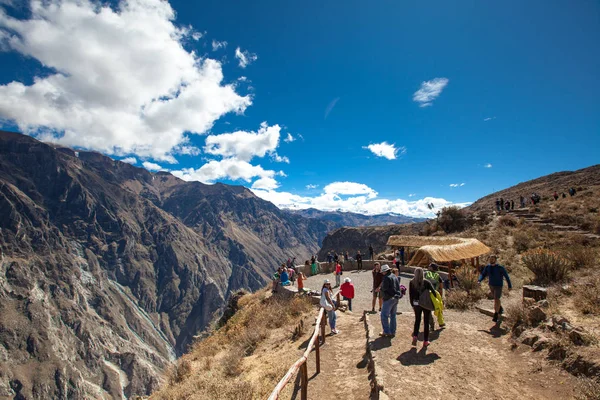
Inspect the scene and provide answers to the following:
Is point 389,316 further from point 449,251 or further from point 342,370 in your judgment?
point 449,251

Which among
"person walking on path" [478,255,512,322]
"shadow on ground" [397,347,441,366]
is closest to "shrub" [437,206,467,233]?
"person walking on path" [478,255,512,322]

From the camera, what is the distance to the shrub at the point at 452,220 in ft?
119

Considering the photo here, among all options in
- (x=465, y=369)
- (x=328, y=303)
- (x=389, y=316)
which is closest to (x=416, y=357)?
(x=465, y=369)

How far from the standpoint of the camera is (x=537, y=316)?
8266 mm

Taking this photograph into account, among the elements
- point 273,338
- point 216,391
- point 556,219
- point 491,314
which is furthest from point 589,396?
point 556,219

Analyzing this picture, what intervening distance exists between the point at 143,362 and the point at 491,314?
701ft

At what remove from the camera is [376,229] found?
159 m

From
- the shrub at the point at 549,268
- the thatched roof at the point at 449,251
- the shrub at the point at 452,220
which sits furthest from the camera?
the shrub at the point at 452,220

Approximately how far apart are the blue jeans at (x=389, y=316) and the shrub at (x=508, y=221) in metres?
28.7

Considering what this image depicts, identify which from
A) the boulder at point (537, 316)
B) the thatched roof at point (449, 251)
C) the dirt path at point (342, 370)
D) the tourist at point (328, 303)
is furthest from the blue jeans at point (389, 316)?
the thatched roof at point (449, 251)

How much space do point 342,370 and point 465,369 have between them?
9.68 feet

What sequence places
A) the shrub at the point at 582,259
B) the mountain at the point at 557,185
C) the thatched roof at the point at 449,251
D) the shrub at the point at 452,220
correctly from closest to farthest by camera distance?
the shrub at the point at 582,259 → the thatched roof at the point at 449,251 → the shrub at the point at 452,220 → the mountain at the point at 557,185

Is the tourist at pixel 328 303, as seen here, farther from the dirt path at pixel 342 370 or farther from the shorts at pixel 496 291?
the shorts at pixel 496 291

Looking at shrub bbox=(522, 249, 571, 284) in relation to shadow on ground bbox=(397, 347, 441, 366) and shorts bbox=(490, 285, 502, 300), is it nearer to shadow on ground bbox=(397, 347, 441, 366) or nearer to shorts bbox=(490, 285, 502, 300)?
shorts bbox=(490, 285, 502, 300)
